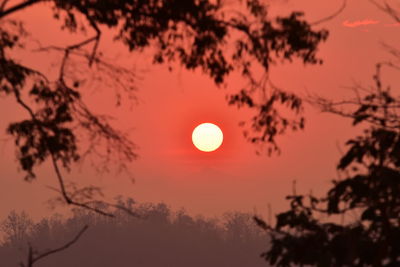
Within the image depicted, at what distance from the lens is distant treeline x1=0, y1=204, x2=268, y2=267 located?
143625 mm

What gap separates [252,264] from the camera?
14250cm

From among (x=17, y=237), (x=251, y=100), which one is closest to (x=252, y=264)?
(x=17, y=237)

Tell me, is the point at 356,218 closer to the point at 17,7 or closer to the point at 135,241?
the point at 17,7

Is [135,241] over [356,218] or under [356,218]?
over

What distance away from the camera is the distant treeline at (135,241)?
143625 mm

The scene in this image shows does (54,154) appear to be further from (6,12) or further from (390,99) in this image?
(390,99)

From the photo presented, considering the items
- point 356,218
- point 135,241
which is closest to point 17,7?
point 356,218

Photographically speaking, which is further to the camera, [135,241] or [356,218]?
[135,241]

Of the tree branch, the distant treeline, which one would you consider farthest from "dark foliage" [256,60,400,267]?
the distant treeline

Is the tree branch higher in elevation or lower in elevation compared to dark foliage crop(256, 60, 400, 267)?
higher

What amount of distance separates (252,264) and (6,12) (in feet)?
423

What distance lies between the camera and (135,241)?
145250mm

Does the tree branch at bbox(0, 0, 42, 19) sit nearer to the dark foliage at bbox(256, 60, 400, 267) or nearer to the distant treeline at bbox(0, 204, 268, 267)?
the dark foliage at bbox(256, 60, 400, 267)

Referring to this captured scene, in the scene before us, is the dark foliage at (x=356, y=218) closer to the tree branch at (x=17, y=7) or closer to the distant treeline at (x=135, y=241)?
the tree branch at (x=17, y=7)
